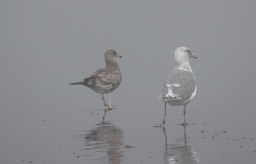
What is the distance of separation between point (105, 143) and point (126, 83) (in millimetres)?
5706

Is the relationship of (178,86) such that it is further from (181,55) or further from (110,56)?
(110,56)

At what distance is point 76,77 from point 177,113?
14.9 feet

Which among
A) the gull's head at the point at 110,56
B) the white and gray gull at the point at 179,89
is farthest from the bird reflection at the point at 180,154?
the gull's head at the point at 110,56

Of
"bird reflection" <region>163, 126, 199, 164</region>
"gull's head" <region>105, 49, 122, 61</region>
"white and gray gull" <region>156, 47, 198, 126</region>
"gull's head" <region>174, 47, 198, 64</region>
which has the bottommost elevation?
"bird reflection" <region>163, 126, 199, 164</region>

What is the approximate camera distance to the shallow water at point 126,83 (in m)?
10.2

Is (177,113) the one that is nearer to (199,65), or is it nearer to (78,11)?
(199,65)

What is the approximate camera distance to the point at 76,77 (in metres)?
17.1

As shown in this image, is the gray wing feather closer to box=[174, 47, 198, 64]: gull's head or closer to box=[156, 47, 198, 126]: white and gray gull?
box=[156, 47, 198, 126]: white and gray gull

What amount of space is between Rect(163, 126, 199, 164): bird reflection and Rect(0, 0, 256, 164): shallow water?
2 centimetres

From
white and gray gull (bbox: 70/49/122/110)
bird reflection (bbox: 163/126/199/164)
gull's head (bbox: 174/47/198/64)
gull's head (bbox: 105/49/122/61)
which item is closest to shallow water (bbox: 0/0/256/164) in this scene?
bird reflection (bbox: 163/126/199/164)

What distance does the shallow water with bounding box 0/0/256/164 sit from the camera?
10180 mm

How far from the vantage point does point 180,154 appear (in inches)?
377

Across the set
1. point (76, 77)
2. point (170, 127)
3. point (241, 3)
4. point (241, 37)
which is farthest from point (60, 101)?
point (241, 3)

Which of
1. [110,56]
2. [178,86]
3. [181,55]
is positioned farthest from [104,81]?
[178,86]
